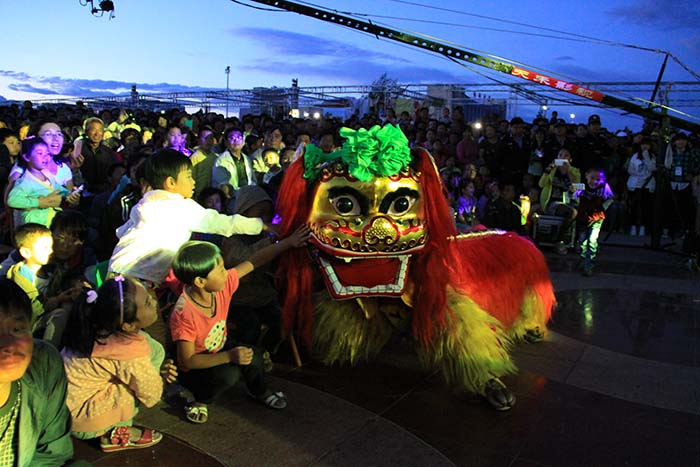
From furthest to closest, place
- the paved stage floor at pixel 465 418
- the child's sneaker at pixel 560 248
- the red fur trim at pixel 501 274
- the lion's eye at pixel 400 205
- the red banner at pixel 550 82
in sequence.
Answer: the child's sneaker at pixel 560 248 → the red banner at pixel 550 82 → the red fur trim at pixel 501 274 → the lion's eye at pixel 400 205 → the paved stage floor at pixel 465 418

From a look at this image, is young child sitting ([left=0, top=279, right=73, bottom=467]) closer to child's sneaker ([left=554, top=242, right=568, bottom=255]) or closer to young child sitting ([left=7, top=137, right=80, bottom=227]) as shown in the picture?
young child sitting ([left=7, top=137, right=80, bottom=227])

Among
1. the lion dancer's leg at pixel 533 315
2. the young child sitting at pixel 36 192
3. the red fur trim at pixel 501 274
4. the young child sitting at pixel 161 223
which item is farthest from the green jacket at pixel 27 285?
the lion dancer's leg at pixel 533 315

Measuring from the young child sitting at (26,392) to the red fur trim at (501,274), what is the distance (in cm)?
226

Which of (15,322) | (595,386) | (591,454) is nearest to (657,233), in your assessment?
(595,386)

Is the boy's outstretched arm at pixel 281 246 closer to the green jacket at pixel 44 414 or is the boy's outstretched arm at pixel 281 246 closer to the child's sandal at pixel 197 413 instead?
the child's sandal at pixel 197 413

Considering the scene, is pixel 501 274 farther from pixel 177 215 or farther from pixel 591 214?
pixel 591 214

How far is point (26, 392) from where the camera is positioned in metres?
1.79

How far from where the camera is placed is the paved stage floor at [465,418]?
2.74 m

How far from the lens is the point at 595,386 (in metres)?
3.62

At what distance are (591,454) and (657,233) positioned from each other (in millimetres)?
6549

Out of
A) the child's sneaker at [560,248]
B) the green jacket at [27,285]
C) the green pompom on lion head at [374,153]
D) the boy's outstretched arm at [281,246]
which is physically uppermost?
the green pompom on lion head at [374,153]

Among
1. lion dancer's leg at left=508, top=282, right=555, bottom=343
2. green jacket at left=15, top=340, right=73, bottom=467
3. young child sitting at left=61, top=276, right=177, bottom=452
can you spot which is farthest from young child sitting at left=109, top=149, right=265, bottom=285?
lion dancer's leg at left=508, top=282, right=555, bottom=343

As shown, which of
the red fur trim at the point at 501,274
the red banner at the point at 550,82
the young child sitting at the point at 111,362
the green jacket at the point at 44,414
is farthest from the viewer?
the red banner at the point at 550,82

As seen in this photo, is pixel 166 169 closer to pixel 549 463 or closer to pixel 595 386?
pixel 549 463
